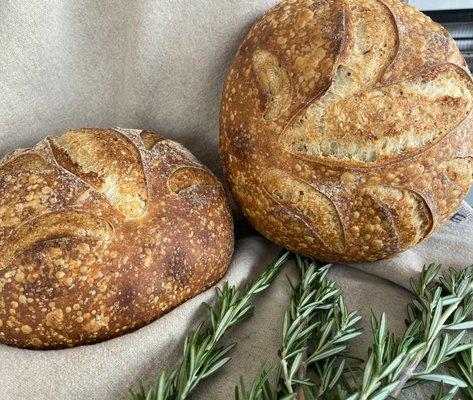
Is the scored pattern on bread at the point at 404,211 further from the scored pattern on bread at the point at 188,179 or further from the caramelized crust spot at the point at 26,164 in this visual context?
the caramelized crust spot at the point at 26,164

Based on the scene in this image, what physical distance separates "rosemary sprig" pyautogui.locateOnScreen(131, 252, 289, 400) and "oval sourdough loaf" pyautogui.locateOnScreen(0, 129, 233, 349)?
0.27ft

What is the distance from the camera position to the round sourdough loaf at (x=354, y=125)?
976 millimetres

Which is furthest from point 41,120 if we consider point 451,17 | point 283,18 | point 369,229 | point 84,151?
point 451,17

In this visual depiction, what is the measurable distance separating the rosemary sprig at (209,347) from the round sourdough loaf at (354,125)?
0.51ft

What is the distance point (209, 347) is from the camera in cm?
92

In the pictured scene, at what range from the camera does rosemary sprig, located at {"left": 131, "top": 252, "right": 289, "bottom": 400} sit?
84cm

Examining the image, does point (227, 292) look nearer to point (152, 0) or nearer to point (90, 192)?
point (90, 192)

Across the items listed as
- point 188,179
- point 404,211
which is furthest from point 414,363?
point 188,179

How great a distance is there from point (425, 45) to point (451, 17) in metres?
1.14

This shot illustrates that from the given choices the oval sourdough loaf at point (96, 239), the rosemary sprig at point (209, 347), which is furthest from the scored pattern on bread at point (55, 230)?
the rosemary sprig at point (209, 347)

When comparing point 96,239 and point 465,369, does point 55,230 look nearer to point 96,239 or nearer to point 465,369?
point 96,239

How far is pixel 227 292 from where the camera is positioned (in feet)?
3.35

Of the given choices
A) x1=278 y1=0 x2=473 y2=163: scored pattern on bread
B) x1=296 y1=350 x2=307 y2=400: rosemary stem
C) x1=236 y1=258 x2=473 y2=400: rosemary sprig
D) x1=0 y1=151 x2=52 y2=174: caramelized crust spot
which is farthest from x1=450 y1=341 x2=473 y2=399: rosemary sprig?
x1=0 y1=151 x2=52 y2=174: caramelized crust spot

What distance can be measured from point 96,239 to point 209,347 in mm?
269
